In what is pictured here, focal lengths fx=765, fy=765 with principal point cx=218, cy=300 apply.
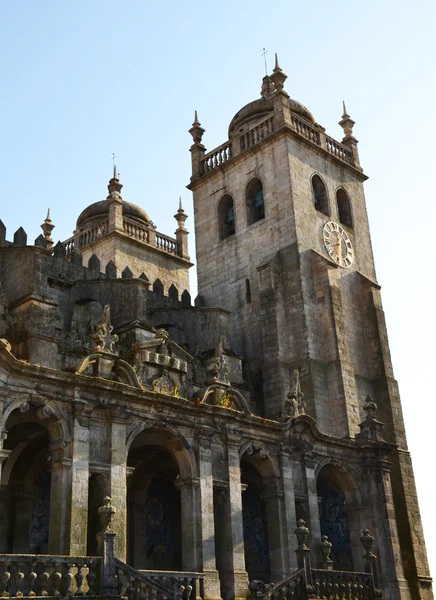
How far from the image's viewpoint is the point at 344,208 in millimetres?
34906

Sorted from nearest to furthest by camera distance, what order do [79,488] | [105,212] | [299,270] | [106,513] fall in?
[106,513], [79,488], [299,270], [105,212]

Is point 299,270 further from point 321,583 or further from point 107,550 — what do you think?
point 107,550

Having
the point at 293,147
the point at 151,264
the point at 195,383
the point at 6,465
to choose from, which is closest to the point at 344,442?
the point at 195,383

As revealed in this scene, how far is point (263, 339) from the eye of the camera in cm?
2978

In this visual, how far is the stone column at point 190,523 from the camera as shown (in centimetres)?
1844

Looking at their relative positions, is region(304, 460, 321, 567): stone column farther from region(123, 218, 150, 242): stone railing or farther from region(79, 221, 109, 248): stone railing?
region(79, 221, 109, 248): stone railing

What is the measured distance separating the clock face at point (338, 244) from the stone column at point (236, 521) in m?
13.6

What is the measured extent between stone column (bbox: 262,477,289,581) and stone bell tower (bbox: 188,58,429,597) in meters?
6.44

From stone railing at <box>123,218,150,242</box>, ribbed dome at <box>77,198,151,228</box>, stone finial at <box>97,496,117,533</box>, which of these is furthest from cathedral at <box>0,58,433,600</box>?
ribbed dome at <box>77,198,151,228</box>

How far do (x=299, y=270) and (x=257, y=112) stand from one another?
986cm

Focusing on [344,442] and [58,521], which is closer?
[58,521]

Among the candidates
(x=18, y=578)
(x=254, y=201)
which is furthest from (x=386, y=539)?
(x=254, y=201)

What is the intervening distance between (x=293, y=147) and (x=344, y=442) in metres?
14.0

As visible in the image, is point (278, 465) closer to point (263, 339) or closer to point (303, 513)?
point (303, 513)
